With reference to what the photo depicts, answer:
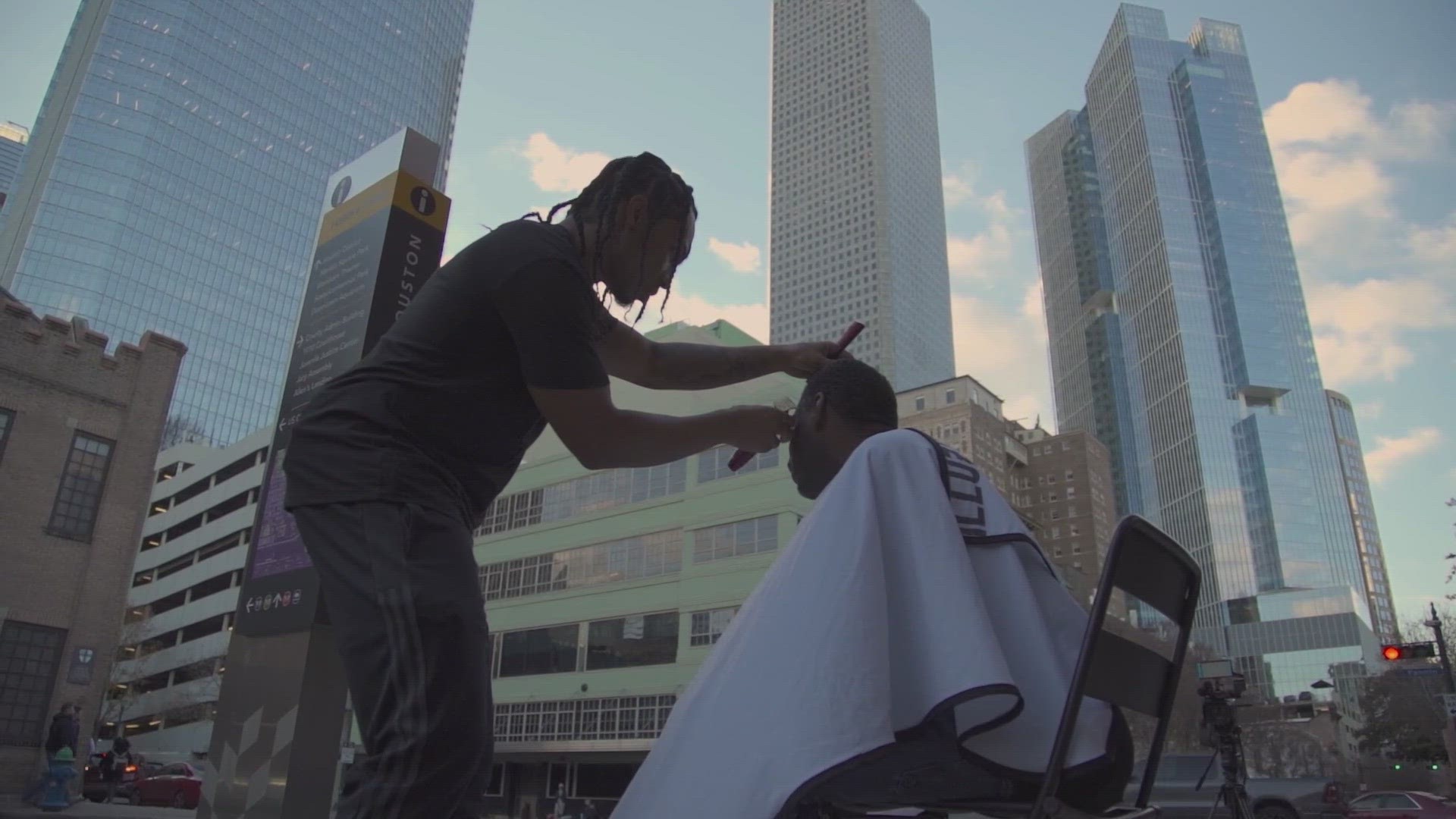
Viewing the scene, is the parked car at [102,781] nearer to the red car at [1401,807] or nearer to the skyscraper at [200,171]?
the red car at [1401,807]

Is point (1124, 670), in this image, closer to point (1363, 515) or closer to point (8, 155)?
point (1363, 515)

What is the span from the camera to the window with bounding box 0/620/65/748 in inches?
604

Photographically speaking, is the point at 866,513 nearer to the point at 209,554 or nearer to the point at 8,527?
the point at 8,527

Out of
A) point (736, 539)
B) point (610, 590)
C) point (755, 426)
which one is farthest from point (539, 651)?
point (755, 426)

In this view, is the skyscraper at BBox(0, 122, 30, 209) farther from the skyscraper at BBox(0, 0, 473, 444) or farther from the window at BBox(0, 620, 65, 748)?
the window at BBox(0, 620, 65, 748)

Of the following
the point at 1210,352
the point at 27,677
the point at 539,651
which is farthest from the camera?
the point at 1210,352

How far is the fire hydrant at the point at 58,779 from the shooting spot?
9.86 metres

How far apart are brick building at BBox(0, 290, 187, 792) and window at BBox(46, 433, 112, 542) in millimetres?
16

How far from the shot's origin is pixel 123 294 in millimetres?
78500

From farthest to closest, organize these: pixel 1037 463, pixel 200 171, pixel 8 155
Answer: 1. pixel 8 155
2. pixel 1037 463
3. pixel 200 171

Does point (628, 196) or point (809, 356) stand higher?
point (628, 196)

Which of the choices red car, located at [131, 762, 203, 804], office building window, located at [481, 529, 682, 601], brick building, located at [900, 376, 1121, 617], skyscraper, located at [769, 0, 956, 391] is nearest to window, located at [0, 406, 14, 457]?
red car, located at [131, 762, 203, 804]

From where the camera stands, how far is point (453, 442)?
4.71 ft

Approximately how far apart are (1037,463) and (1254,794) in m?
109
